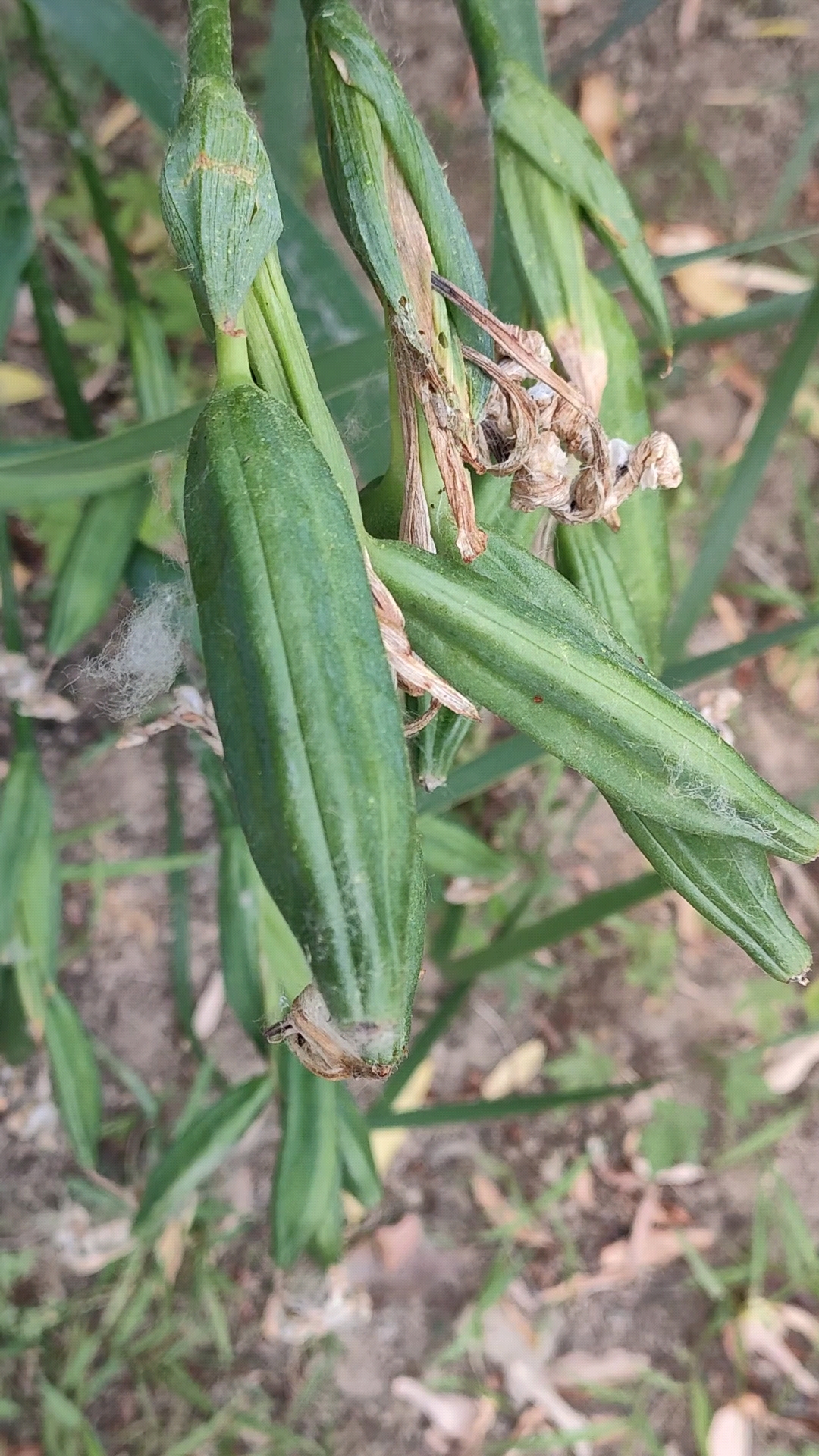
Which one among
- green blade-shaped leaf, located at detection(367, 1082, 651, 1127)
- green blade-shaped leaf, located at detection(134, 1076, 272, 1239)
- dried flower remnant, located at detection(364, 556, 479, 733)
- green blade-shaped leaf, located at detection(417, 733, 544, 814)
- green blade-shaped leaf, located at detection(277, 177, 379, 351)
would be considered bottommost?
green blade-shaped leaf, located at detection(367, 1082, 651, 1127)

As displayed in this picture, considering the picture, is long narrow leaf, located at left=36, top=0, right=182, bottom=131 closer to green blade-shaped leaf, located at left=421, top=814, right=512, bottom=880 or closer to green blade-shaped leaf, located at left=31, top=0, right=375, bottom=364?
green blade-shaped leaf, located at left=31, top=0, right=375, bottom=364

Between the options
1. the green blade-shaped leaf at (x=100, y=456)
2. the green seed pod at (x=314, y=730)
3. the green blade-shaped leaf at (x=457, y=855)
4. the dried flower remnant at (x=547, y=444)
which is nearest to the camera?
the green seed pod at (x=314, y=730)

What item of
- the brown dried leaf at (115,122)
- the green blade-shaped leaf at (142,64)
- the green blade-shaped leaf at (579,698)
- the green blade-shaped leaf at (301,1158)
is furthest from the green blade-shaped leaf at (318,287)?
the brown dried leaf at (115,122)

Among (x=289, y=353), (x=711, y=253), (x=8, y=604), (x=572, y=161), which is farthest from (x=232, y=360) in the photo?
(x=8, y=604)

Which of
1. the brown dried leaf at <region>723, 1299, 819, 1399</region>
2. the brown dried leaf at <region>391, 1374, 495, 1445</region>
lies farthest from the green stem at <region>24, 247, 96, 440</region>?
the brown dried leaf at <region>723, 1299, 819, 1399</region>

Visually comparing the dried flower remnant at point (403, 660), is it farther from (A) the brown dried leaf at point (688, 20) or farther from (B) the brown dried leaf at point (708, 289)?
(A) the brown dried leaf at point (688, 20)
